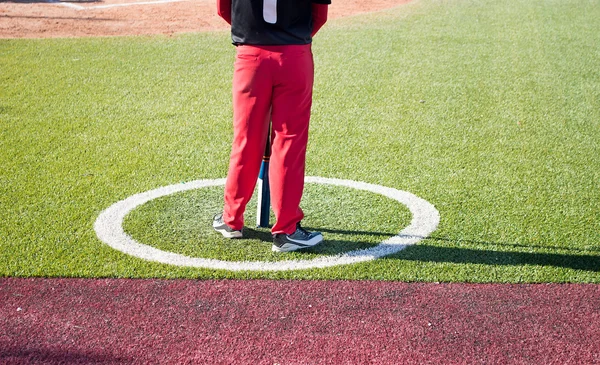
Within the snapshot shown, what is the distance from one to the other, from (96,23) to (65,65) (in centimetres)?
303

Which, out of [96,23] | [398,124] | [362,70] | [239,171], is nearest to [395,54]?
[362,70]

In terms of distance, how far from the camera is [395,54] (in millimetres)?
10672

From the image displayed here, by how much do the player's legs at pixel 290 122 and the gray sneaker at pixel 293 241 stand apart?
0.51 feet

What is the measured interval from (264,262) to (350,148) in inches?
94.3

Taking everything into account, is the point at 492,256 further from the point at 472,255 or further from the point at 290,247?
the point at 290,247

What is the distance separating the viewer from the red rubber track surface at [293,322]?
398 cm

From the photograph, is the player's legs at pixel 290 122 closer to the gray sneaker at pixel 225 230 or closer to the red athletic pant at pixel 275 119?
the red athletic pant at pixel 275 119

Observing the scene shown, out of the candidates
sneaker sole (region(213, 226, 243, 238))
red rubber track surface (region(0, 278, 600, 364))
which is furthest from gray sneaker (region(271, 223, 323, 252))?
red rubber track surface (region(0, 278, 600, 364))

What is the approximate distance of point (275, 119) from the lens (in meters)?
4.97

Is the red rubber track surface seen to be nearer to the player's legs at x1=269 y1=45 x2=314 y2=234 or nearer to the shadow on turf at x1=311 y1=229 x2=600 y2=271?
the shadow on turf at x1=311 y1=229 x2=600 y2=271

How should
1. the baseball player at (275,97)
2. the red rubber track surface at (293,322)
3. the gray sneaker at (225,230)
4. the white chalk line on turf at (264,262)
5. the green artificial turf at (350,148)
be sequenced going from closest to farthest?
the red rubber track surface at (293,322), the baseball player at (275,97), the white chalk line on turf at (264,262), the green artificial turf at (350,148), the gray sneaker at (225,230)

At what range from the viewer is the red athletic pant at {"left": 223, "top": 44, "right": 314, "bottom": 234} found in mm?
4852

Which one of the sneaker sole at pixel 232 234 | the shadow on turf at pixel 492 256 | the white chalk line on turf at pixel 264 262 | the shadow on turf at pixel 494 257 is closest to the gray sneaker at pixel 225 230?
the sneaker sole at pixel 232 234

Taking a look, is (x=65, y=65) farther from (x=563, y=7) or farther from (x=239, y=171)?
(x=563, y=7)
